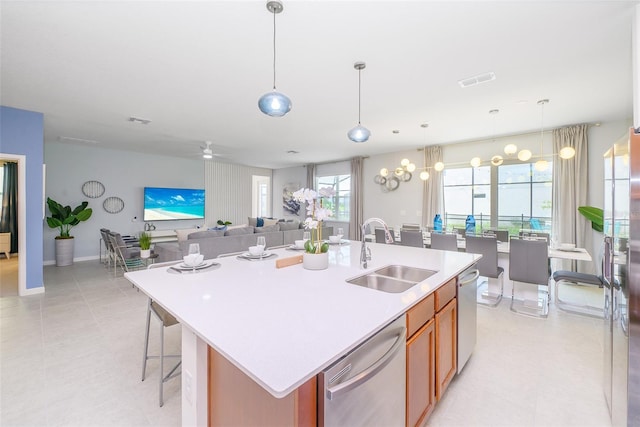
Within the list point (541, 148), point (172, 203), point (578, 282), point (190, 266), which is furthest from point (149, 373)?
point (541, 148)

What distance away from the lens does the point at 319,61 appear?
261cm

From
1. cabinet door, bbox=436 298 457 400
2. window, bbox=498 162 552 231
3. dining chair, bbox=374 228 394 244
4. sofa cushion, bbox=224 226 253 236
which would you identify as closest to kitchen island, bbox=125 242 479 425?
cabinet door, bbox=436 298 457 400

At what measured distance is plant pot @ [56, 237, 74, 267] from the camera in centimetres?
562

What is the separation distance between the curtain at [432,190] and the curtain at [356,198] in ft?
6.08

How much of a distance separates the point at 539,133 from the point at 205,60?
18.7 ft

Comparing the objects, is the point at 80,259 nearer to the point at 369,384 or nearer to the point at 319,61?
the point at 319,61

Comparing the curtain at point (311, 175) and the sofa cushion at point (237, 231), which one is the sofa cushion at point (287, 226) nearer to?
the sofa cushion at point (237, 231)

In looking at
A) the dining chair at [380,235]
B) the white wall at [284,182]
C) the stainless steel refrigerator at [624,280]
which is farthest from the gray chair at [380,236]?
the white wall at [284,182]

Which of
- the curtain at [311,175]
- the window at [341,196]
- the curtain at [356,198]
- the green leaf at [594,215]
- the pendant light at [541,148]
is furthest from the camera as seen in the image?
A: the curtain at [311,175]

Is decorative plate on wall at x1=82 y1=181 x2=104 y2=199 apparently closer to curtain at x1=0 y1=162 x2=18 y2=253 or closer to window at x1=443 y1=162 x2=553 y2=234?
curtain at x1=0 y1=162 x2=18 y2=253

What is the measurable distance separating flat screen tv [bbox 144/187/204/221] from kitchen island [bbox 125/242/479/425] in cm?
619

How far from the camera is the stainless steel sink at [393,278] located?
6.10ft

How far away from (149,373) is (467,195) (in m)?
6.28

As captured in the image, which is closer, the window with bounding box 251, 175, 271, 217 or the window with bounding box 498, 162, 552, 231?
the window with bounding box 498, 162, 552, 231
